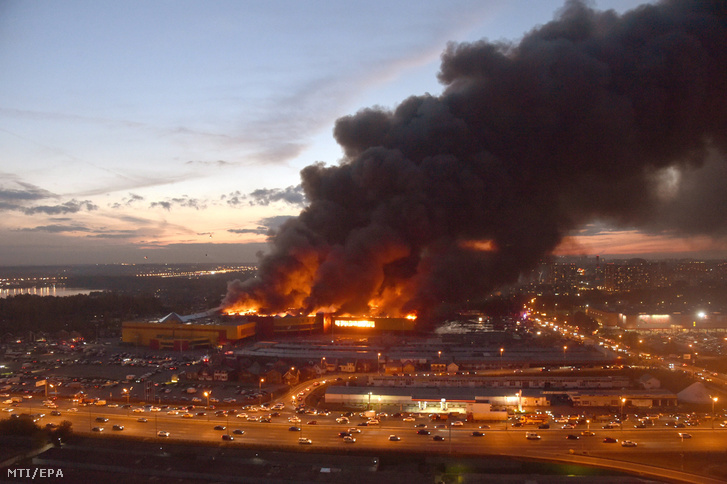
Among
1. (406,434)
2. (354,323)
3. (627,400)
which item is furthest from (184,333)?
(627,400)

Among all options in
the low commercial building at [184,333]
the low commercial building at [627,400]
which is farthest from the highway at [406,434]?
the low commercial building at [184,333]

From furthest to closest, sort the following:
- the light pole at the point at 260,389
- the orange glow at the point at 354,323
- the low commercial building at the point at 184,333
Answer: the orange glow at the point at 354,323 → the low commercial building at the point at 184,333 → the light pole at the point at 260,389

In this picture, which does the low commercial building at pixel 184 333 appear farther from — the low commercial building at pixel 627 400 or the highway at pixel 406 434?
the low commercial building at pixel 627 400

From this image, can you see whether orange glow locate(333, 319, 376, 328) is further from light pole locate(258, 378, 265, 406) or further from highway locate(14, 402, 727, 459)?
highway locate(14, 402, 727, 459)

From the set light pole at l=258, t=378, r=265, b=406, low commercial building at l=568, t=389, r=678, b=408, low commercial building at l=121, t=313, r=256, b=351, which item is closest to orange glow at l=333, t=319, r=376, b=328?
low commercial building at l=121, t=313, r=256, b=351

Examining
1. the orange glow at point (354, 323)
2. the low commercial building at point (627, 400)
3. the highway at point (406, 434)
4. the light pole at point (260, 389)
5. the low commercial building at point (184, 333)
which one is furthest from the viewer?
the orange glow at point (354, 323)

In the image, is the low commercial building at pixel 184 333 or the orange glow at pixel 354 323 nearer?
the low commercial building at pixel 184 333

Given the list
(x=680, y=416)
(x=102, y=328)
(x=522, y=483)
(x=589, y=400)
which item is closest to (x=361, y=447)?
(x=522, y=483)

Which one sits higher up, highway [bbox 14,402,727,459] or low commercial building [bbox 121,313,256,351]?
low commercial building [bbox 121,313,256,351]

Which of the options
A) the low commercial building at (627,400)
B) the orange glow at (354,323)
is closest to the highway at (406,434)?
the low commercial building at (627,400)

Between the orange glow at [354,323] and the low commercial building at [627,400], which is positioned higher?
the orange glow at [354,323]

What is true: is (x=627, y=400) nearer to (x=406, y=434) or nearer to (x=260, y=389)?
(x=406, y=434)

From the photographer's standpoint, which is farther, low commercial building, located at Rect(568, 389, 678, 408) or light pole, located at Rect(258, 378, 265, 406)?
light pole, located at Rect(258, 378, 265, 406)
